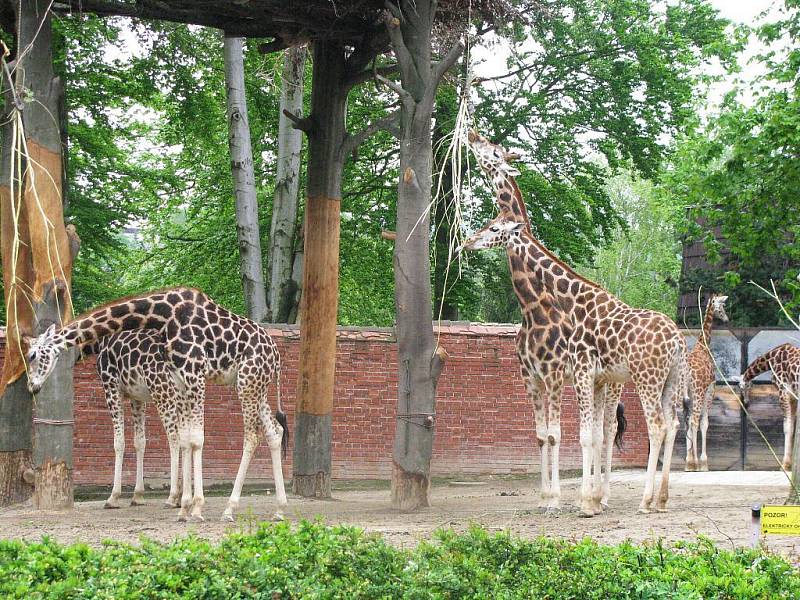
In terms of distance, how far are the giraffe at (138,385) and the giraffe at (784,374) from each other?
387 inches

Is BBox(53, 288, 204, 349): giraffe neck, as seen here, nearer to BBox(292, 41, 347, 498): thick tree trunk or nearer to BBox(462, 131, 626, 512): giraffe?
BBox(292, 41, 347, 498): thick tree trunk

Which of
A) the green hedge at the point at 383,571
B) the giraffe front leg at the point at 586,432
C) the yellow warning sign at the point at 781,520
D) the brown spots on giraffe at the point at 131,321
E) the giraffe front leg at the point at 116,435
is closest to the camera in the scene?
the green hedge at the point at 383,571

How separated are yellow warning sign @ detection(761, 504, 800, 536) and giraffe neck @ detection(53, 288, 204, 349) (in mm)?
6805

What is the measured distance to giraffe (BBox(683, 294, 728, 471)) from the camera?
17.1 meters

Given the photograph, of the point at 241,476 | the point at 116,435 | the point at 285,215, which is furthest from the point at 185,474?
the point at 285,215

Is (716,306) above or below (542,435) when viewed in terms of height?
above

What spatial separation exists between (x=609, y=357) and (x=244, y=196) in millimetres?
9655

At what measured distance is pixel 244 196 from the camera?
18.7m

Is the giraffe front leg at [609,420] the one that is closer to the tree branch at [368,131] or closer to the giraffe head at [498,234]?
the giraffe head at [498,234]

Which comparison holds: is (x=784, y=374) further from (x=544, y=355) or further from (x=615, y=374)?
(x=544, y=355)

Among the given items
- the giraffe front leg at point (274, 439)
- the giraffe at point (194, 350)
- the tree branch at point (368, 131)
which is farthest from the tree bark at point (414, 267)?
the giraffe at point (194, 350)

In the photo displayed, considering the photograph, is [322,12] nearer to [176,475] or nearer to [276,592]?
[176,475]

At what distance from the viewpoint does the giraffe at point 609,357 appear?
1092 cm

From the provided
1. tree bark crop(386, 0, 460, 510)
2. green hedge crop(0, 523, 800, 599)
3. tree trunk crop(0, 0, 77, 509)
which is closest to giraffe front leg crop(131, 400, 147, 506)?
tree trunk crop(0, 0, 77, 509)
